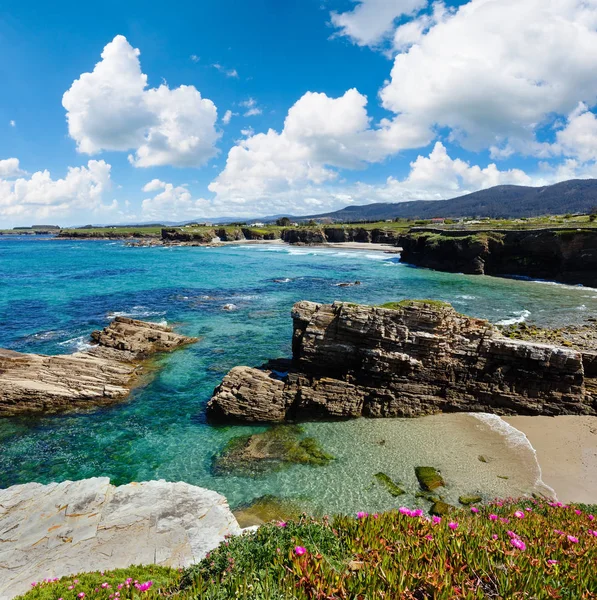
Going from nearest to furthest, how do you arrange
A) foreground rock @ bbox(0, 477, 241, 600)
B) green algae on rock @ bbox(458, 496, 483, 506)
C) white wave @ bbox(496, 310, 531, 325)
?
foreground rock @ bbox(0, 477, 241, 600) < green algae on rock @ bbox(458, 496, 483, 506) < white wave @ bbox(496, 310, 531, 325)

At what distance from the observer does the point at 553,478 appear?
1788 cm

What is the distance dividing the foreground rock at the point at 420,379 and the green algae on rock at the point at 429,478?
547 centimetres

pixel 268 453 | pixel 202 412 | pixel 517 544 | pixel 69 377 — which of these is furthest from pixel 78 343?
pixel 517 544

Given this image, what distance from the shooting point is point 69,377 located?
26781mm

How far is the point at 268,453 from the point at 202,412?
685cm

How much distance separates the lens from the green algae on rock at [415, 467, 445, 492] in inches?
680

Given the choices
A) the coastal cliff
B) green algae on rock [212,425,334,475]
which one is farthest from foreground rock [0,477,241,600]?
the coastal cliff

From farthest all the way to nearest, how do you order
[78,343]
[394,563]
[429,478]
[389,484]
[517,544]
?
[78,343]
[429,478]
[389,484]
[517,544]
[394,563]

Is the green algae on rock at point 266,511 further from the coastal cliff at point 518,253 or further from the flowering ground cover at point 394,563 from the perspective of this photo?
the coastal cliff at point 518,253

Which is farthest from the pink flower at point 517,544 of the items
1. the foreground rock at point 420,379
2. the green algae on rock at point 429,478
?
the foreground rock at point 420,379

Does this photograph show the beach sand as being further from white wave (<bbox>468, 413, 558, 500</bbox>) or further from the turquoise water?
the turquoise water

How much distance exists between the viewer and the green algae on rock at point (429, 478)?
56.6 feet

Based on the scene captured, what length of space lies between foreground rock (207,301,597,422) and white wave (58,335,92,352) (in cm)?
1899

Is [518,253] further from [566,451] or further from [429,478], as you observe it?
[429,478]
